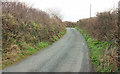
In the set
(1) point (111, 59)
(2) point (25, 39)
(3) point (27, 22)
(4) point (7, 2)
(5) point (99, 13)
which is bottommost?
(1) point (111, 59)

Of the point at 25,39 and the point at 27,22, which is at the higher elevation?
the point at 27,22

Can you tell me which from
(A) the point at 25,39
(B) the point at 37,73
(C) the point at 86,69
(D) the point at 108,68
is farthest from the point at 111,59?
(A) the point at 25,39

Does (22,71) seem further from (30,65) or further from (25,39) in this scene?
(25,39)

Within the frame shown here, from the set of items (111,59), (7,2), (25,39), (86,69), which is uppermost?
(7,2)

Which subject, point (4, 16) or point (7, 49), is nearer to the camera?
point (7, 49)

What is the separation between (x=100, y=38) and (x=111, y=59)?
8772 mm

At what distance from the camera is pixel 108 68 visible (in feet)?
23.2

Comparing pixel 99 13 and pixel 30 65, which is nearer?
pixel 30 65

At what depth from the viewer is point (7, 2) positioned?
12.7 meters

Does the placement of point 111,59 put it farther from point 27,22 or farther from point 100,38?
point 27,22

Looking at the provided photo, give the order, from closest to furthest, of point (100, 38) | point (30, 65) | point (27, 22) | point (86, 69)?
point (86, 69) → point (30, 65) → point (27, 22) → point (100, 38)

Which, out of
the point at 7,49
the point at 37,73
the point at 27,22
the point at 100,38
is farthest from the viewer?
the point at 100,38

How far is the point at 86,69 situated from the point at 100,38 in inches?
359

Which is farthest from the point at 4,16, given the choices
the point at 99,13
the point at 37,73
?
the point at 99,13
